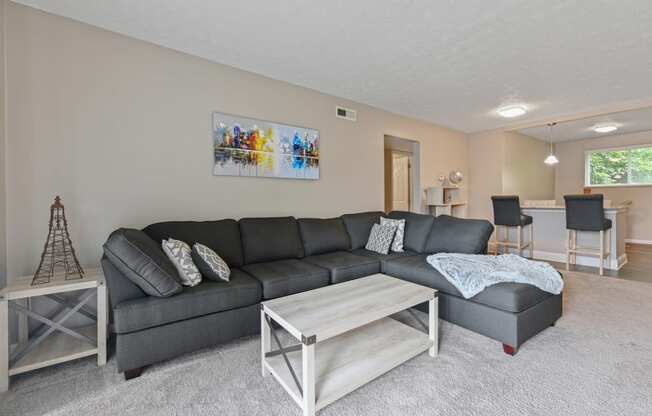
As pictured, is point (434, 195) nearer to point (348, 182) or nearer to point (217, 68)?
point (348, 182)

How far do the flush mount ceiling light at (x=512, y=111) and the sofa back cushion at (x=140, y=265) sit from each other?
4857 mm

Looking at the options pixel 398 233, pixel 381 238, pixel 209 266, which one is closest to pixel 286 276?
pixel 209 266

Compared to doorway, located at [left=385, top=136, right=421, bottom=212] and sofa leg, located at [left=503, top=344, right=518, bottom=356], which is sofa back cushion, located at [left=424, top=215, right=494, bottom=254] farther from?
doorway, located at [left=385, top=136, right=421, bottom=212]

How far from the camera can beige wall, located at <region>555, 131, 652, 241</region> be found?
20.7 ft

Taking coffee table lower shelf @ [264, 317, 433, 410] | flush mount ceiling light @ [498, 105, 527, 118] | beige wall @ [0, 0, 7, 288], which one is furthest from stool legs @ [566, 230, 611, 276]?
beige wall @ [0, 0, 7, 288]

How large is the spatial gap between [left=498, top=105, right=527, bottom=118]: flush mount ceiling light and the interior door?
1725 mm

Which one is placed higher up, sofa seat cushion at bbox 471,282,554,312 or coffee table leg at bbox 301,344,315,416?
sofa seat cushion at bbox 471,282,554,312

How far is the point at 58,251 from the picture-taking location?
2.20 metres

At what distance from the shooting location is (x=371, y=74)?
3221mm

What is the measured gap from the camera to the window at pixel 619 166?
6.28 metres

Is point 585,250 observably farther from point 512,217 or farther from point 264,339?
point 264,339

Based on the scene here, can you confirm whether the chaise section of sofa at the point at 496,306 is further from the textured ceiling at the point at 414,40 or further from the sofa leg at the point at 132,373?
the sofa leg at the point at 132,373

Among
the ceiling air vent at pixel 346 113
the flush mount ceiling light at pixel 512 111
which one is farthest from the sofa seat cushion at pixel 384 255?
the flush mount ceiling light at pixel 512 111

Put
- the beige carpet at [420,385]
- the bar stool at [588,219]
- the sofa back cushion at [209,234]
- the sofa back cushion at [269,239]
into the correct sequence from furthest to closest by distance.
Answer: the bar stool at [588,219] < the sofa back cushion at [269,239] < the sofa back cushion at [209,234] < the beige carpet at [420,385]
